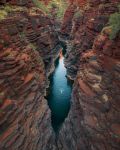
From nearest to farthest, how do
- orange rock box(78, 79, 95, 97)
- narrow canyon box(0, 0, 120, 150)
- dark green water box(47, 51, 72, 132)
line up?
narrow canyon box(0, 0, 120, 150) < orange rock box(78, 79, 95, 97) < dark green water box(47, 51, 72, 132)

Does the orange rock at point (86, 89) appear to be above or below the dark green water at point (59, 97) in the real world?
above

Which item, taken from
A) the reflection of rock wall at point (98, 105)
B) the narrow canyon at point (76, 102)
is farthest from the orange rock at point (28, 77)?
the reflection of rock wall at point (98, 105)

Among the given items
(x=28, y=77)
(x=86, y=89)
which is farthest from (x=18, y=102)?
(x=86, y=89)

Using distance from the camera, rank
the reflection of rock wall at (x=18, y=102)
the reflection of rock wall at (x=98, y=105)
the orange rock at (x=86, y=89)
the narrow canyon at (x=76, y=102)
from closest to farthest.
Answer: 1. the reflection of rock wall at (x=98, y=105)
2. the narrow canyon at (x=76, y=102)
3. the reflection of rock wall at (x=18, y=102)
4. the orange rock at (x=86, y=89)

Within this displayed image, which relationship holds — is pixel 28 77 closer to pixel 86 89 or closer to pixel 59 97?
pixel 86 89

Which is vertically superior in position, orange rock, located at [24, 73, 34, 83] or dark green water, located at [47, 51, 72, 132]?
orange rock, located at [24, 73, 34, 83]

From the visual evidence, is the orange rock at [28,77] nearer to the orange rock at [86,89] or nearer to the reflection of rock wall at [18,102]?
the reflection of rock wall at [18,102]

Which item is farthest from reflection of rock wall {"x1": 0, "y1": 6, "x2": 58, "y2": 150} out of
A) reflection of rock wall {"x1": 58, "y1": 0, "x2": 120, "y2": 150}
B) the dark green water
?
the dark green water

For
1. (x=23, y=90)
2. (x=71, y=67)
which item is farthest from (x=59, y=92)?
(x=23, y=90)

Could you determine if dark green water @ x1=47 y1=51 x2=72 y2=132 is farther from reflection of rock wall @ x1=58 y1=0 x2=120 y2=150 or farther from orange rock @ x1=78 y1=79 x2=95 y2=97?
orange rock @ x1=78 y1=79 x2=95 y2=97
